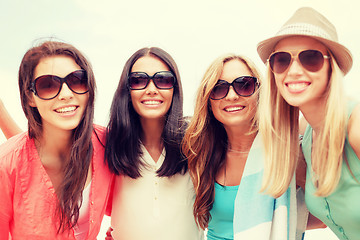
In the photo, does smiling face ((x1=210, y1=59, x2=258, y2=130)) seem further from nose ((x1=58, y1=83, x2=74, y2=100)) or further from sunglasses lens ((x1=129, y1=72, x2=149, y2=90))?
nose ((x1=58, y1=83, x2=74, y2=100))

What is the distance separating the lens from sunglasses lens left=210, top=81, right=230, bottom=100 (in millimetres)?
2701

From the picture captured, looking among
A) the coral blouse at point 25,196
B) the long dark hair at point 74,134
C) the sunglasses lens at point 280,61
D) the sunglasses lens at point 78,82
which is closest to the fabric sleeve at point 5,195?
the coral blouse at point 25,196

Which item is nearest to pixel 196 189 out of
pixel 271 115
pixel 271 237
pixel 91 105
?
pixel 271 237

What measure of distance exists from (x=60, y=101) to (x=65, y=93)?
8 centimetres

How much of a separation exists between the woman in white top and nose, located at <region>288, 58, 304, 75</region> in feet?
3.97

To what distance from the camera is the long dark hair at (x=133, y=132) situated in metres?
2.78

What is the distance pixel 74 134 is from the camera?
2.64 m

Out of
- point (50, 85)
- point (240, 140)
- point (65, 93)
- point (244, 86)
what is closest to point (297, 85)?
point (244, 86)

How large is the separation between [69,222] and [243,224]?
1.37 meters

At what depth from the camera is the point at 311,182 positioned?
2.22m

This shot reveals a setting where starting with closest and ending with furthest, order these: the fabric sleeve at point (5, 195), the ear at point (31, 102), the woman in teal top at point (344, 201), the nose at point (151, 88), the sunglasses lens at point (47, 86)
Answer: the woman in teal top at point (344, 201)
the fabric sleeve at point (5, 195)
the sunglasses lens at point (47, 86)
the ear at point (31, 102)
the nose at point (151, 88)

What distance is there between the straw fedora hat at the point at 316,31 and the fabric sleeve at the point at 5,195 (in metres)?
2.05

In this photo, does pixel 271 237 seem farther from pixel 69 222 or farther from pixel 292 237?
pixel 69 222

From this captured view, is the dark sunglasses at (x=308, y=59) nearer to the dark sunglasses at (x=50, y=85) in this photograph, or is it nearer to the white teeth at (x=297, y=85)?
the white teeth at (x=297, y=85)
